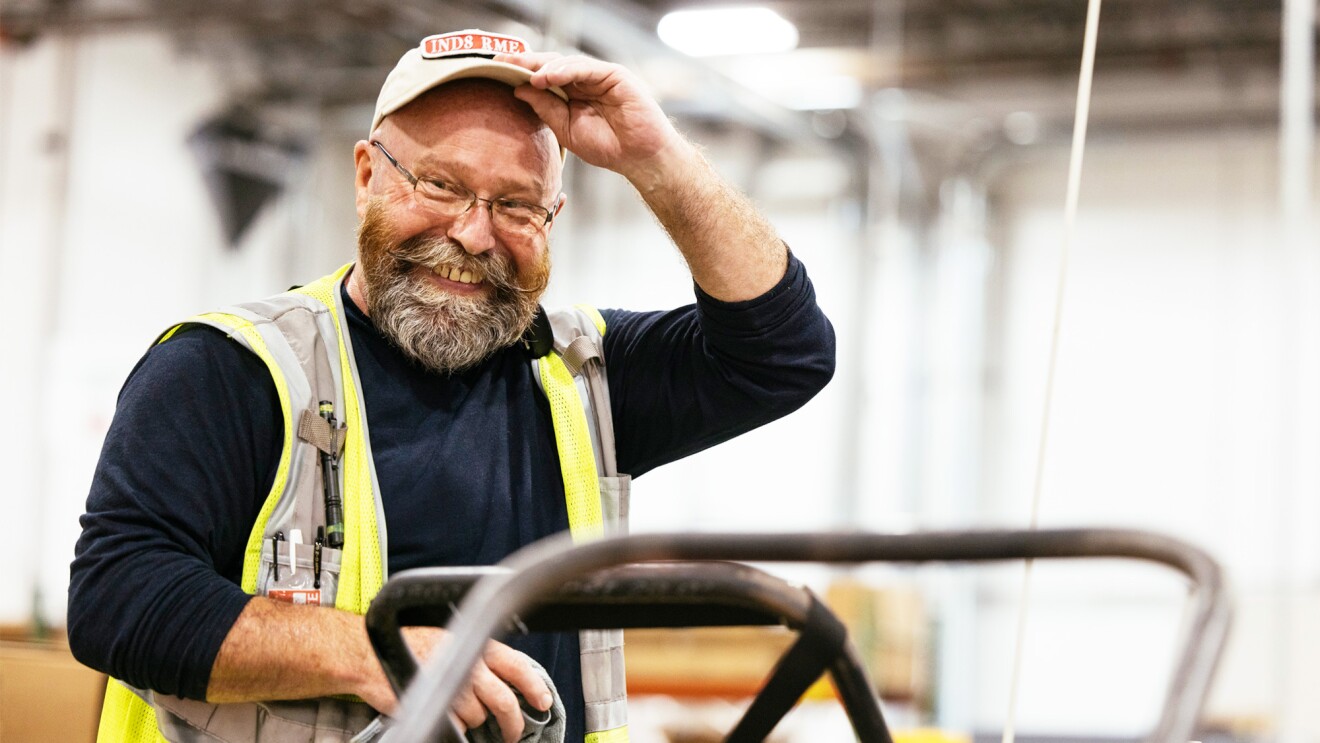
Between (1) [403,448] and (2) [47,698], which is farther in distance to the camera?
(2) [47,698]

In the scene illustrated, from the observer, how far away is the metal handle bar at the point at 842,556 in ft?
2.37

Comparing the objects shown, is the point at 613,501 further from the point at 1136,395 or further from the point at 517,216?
the point at 1136,395

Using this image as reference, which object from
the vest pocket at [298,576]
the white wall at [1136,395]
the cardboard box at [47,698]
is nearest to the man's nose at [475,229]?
the vest pocket at [298,576]

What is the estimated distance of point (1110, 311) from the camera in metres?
9.12

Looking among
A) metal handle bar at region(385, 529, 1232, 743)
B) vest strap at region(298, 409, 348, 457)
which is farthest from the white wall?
metal handle bar at region(385, 529, 1232, 743)

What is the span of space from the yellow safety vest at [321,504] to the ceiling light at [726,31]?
6067mm

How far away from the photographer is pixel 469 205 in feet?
5.90

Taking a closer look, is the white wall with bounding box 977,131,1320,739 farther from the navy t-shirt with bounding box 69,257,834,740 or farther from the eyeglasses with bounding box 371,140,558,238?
the eyeglasses with bounding box 371,140,558,238

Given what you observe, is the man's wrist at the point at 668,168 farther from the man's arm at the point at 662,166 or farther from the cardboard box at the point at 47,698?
the cardboard box at the point at 47,698

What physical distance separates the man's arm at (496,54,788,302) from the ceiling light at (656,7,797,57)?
19.4ft

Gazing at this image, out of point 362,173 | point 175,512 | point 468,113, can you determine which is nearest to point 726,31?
point 362,173

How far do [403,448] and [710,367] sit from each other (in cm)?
44

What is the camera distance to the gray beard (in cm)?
176

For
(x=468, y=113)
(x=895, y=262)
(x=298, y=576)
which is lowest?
(x=298, y=576)
